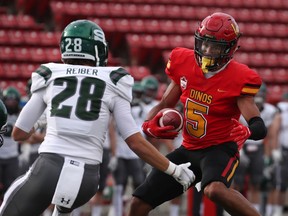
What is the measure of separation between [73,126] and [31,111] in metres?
0.28

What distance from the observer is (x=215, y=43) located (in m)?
5.14

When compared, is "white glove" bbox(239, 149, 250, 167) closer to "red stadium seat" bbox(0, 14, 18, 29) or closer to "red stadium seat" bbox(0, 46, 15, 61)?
"red stadium seat" bbox(0, 46, 15, 61)

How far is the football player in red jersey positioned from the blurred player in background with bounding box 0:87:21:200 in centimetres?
297

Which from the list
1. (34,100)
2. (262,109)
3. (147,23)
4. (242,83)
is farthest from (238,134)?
(147,23)

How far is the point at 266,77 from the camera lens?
1291 cm

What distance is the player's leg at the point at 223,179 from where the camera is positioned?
193 inches

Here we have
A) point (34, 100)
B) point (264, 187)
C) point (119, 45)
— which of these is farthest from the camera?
point (119, 45)

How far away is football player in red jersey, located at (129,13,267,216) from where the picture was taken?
5059 millimetres

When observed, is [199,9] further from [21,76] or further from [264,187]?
[264,187]

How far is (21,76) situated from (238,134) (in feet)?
23.4

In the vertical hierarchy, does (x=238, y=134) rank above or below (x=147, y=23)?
above

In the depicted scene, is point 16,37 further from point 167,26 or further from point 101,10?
point 167,26

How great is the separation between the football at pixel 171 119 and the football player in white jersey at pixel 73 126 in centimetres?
66

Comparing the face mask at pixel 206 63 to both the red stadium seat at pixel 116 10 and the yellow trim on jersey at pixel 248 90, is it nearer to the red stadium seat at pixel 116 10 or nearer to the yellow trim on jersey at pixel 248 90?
the yellow trim on jersey at pixel 248 90
